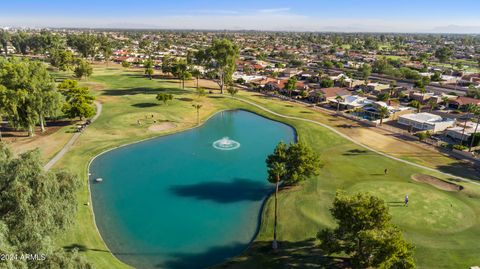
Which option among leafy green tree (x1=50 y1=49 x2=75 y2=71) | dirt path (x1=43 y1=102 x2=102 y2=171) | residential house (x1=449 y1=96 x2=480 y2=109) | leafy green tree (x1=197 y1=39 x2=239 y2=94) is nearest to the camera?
dirt path (x1=43 y1=102 x2=102 y2=171)

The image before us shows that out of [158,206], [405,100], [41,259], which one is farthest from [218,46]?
[41,259]

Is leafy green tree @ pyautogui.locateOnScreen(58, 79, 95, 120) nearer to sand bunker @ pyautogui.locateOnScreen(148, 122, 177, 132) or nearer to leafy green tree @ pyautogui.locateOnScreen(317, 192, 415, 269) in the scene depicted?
sand bunker @ pyautogui.locateOnScreen(148, 122, 177, 132)

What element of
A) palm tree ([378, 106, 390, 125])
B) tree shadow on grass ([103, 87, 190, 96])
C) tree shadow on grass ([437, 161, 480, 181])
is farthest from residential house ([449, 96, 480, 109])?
tree shadow on grass ([103, 87, 190, 96])

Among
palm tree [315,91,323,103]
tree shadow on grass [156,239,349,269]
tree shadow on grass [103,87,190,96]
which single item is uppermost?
palm tree [315,91,323,103]

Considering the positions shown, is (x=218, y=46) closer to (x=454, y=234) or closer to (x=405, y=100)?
(x=405, y=100)

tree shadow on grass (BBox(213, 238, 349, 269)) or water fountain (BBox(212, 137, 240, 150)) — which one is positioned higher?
water fountain (BBox(212, 137, 240, 150))
